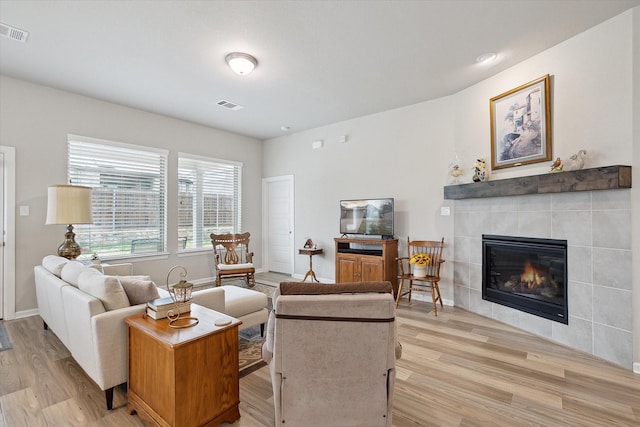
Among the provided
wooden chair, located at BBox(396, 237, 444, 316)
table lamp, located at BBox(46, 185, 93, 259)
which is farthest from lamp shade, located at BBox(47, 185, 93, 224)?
wooden chair, located at BBox(396, 237, 444, 316)

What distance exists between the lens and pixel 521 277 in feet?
10.9

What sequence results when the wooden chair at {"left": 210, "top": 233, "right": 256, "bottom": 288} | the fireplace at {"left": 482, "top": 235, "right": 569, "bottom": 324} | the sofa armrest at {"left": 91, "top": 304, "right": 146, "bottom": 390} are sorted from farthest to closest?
the wooden chair at {"left": 210, "top": 233, "right": 256, "bottom": 288}, the fireplace at {"left": 482, "top": 235, "right": 569, "bottom": 324}, the sofa armrest at {"left": 91, "top": 304, "right": 146, "bottom": 390}

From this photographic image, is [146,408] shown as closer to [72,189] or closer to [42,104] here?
[72,189]

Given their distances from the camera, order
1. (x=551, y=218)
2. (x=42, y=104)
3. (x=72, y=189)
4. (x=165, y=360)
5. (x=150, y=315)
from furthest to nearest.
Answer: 1. (x=42, y=104)
2. (x=72, y=189)
3. (x=551, y=218)
4. (x=150, y=315)
5. (x=165, y=360)

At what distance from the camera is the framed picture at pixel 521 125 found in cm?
301

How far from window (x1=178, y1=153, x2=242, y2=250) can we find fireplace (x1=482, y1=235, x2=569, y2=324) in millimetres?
4439

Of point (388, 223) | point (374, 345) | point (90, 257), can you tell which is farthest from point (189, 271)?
point (374, 345)

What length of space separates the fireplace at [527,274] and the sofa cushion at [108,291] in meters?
3.70

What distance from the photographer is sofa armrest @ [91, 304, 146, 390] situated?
5.99ft

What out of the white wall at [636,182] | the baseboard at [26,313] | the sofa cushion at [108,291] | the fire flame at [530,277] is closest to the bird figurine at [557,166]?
the white wall at [636,182]

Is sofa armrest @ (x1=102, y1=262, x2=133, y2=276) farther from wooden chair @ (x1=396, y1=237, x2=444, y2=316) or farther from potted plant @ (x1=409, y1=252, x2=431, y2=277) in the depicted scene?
potted plant @ (x1=409, y1=252, x2=431, y2=277)

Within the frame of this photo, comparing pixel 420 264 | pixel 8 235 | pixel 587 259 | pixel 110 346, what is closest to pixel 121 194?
pixel 8 235

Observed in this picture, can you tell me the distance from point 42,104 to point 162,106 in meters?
1.35

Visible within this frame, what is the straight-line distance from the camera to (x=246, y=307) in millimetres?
2830
